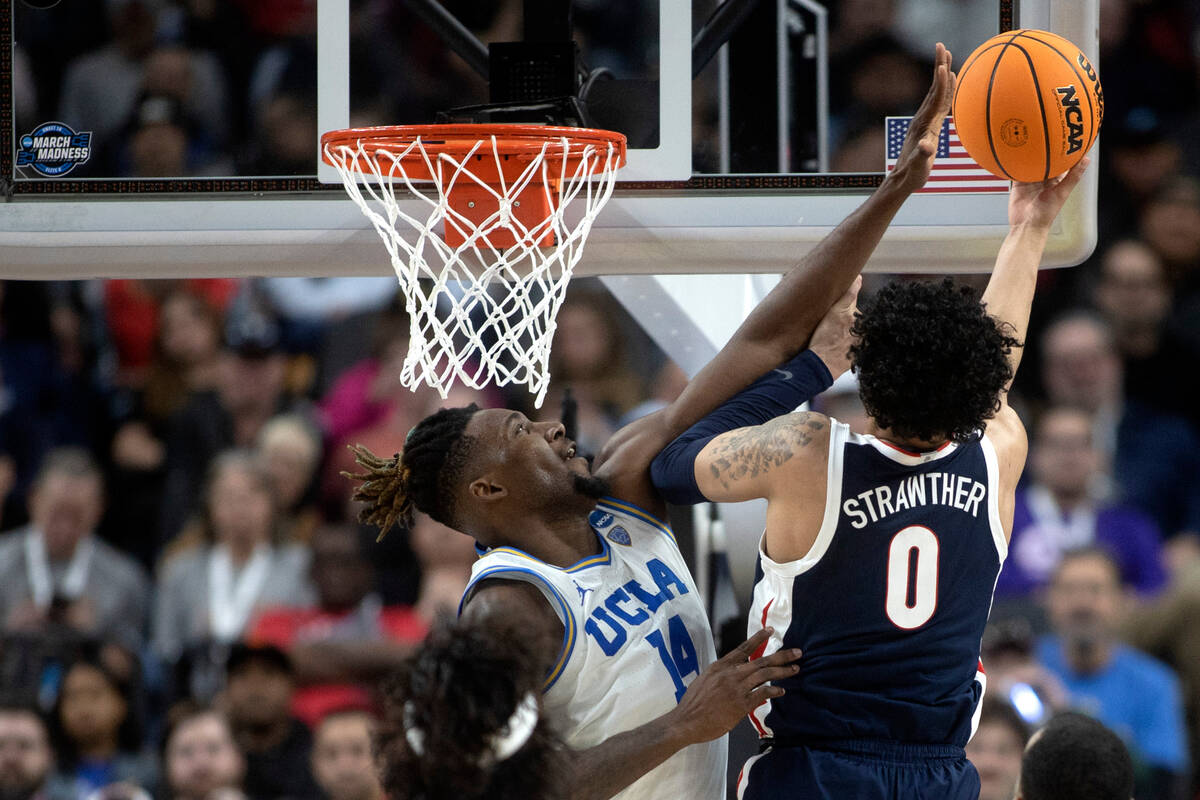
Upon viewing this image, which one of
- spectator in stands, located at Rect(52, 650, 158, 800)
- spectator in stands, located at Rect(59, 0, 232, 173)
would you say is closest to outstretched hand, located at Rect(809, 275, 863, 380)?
spectator in stands, located at Rect(59, 0, 232, 173)

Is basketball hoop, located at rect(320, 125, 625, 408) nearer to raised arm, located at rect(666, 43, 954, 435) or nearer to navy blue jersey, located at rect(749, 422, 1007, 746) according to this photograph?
raised arm, located at rect(666, 43, 954, 435)

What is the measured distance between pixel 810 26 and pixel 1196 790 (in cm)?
296

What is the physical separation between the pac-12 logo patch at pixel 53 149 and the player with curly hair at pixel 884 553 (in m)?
1.91

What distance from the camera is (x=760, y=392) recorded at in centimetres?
295

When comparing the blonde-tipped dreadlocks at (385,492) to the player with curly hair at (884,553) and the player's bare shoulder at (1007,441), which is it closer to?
the player with curly hair at (884,553)

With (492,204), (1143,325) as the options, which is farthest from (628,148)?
(1143,325)

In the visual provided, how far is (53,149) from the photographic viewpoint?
3650mm

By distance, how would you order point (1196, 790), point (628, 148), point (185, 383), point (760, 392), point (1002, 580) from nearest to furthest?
point (760, 392), point (628, 148), point (1196, 790), point (1002, 580), point (185, 383)

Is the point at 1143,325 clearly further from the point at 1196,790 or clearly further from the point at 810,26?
the point at 810,26

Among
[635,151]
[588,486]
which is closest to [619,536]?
[588,486]

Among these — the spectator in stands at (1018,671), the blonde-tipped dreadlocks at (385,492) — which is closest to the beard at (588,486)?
the blonde-tipped dreadlocks at (385,492)

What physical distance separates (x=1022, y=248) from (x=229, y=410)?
13.0ft

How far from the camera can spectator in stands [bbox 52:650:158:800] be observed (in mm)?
5309

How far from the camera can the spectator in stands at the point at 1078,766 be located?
2832mm
